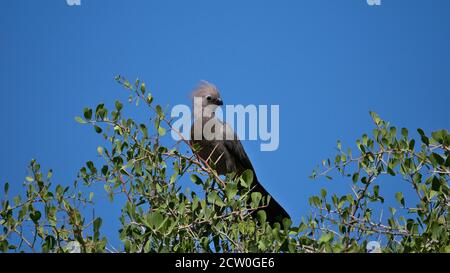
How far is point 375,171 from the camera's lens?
4.99m

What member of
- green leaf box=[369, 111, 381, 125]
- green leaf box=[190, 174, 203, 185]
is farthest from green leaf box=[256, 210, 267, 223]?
green leaf box=[369, 111, 381, 125]

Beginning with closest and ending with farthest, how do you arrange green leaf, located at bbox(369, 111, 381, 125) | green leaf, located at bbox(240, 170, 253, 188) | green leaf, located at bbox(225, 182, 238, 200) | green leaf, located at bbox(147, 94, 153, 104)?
1. green leaf, located at bbox(225, 182, 238, 200)
2. green leaf, located at bbox(240, 170, 253, 188)
3. green leaf, located at bbox(369, 111, 381, 125)
4. green leaf, located at bbox(147, 94, 153, 104)

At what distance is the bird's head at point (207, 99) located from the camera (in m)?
8.77

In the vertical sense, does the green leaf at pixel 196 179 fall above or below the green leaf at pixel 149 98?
below

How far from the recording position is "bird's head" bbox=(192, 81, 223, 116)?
8.77 m

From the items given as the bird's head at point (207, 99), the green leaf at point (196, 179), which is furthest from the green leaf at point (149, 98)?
the bird's head at point (207, 99)

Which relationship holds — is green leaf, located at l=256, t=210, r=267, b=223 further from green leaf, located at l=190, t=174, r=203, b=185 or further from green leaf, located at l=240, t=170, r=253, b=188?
green leaf, located at l=190, t=174, r=203, b=185

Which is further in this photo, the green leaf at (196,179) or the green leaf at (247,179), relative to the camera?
the green leaf at (196,179)

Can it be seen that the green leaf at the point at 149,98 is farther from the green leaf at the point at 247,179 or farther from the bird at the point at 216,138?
the bird at the point at 216,138
